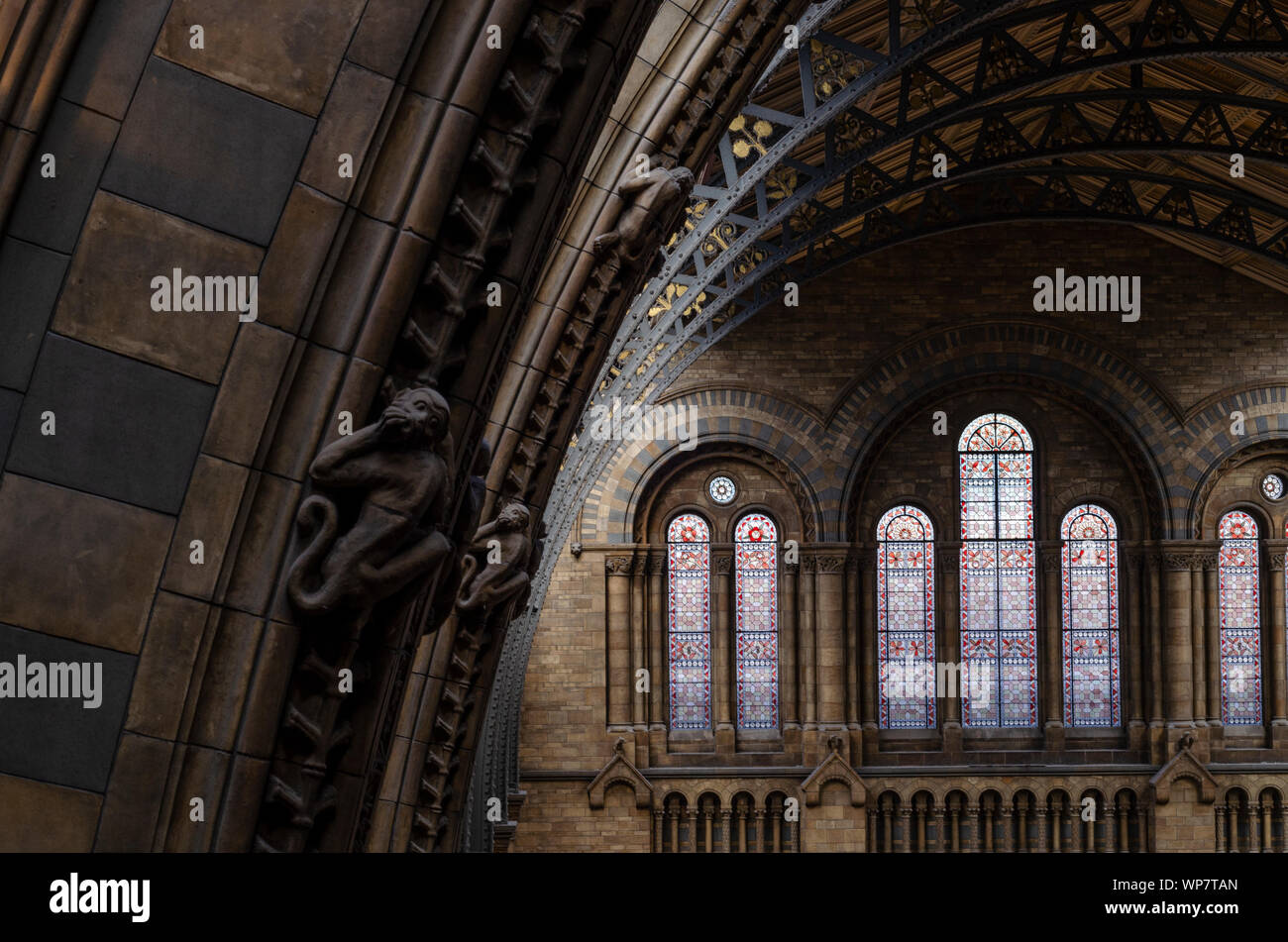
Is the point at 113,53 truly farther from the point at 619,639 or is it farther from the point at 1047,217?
the point at 619,639

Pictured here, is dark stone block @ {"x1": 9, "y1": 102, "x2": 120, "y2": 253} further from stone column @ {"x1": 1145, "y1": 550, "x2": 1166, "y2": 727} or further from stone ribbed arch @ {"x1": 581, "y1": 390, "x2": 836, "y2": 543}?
stone column @ {"x1": 1145, "y1": 550, "x2": 1166, "y2": 727}

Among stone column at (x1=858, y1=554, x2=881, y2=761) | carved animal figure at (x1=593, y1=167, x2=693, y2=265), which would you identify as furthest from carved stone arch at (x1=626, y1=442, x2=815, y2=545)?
carved animal figure at (x1=593, y1=167, x2=693, y2=265)

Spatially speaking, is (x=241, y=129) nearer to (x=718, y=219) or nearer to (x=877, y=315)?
(x=718, y=219)

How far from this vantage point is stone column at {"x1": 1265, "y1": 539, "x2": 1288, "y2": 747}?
92.6 feet

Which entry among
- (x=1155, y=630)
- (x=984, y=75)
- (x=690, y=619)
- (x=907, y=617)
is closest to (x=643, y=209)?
(x=984, y=75)

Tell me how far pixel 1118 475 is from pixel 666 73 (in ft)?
75.1

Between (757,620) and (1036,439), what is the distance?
17.6 ft

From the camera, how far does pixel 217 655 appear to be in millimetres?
2260

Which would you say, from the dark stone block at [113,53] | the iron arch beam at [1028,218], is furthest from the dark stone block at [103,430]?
the iron arch beam at [1028,218]

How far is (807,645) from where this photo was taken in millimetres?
27500

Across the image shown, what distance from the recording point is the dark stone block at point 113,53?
7.43ft

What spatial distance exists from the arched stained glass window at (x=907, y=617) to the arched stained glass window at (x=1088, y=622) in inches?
88.9

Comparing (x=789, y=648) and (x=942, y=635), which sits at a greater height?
(x=942, y=635)

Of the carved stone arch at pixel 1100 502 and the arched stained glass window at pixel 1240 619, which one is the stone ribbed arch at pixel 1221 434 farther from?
the arched stained glass window at pixel 1240 619
